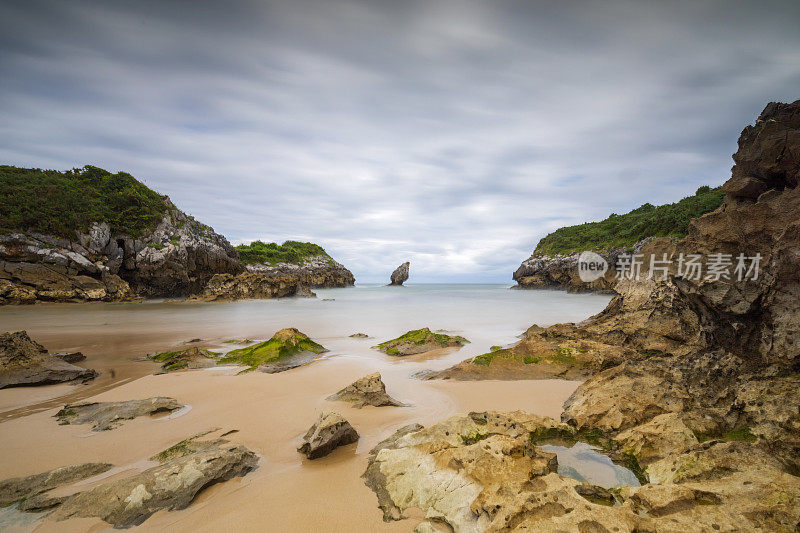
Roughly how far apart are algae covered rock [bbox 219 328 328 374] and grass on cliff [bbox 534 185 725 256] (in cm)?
3333

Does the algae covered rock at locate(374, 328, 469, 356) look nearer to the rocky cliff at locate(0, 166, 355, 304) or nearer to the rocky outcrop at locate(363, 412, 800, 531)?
the rocky outcrop at locate(363, 412, 800, 531)

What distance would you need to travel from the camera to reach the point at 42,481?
3.13 meters

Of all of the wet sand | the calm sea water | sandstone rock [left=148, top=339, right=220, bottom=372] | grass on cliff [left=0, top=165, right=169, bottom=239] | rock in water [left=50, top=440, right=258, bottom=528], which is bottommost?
the calm sea water

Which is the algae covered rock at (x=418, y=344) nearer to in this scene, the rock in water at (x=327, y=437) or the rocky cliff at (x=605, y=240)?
the rock in water at (x=327, y=437)

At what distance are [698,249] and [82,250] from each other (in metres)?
38.6

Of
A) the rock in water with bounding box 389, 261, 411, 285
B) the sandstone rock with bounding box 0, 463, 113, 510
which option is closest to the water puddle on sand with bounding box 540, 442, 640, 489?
the sandstone rock with bounding box 0, 463, 113, 510

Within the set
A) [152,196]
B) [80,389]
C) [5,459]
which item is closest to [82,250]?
[152,196]

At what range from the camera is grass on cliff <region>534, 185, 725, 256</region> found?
35844 millimetres

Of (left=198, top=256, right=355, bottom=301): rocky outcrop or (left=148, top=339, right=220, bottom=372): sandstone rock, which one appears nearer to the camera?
(left=148, top=339, right=220, bottom=372): sandstone rock

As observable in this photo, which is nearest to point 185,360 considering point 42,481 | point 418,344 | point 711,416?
point 42,481

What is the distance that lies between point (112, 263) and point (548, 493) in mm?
38445

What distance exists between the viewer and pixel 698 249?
4.68 metres

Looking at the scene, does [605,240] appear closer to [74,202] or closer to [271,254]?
[271,254]

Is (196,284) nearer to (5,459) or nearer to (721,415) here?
(5,459)
